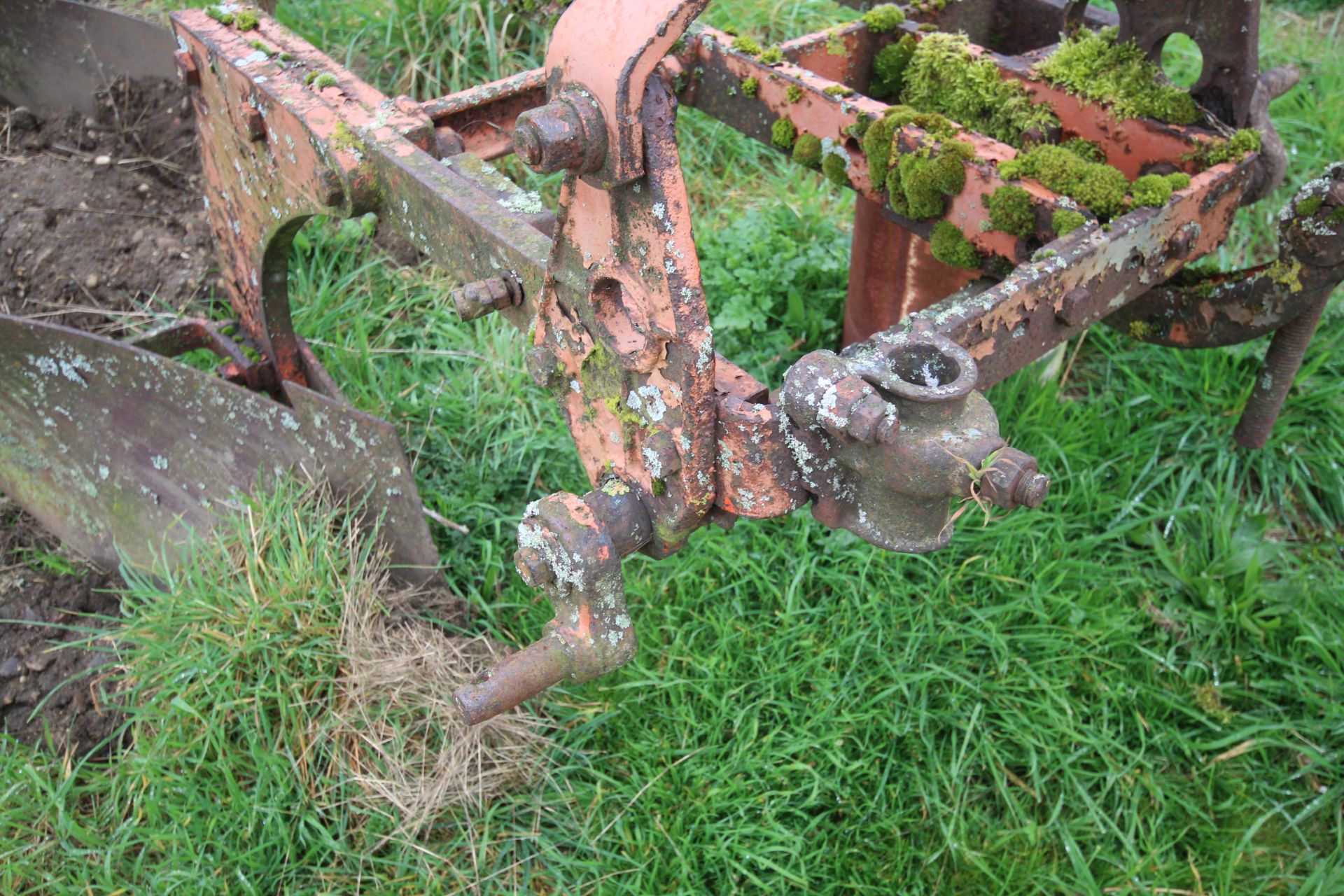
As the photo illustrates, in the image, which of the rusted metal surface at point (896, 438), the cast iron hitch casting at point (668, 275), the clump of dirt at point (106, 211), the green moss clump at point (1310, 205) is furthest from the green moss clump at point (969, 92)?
the clump of dirt at point (106, 211)

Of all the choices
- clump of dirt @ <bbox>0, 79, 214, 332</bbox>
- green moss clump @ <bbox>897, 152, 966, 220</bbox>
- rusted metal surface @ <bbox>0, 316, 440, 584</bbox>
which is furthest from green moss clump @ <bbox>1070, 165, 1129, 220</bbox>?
clump of dirt @ <bbox>0, 79, 214, 332</bbox>

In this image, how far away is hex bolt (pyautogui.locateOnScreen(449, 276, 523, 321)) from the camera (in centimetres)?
183

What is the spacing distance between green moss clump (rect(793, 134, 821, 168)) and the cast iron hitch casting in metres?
0.03

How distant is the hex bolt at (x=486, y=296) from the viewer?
72.1 inches

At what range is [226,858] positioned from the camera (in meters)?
2.26

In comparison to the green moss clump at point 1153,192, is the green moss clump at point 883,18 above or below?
above

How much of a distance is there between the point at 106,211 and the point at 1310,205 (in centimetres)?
334

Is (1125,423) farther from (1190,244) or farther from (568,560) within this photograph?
(568,560)

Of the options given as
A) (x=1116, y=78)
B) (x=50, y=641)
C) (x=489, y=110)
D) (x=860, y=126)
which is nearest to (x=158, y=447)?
(x=50, y=641)

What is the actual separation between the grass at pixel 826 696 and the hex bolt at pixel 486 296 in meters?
0.95

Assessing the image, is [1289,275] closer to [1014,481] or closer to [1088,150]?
[1088,150]

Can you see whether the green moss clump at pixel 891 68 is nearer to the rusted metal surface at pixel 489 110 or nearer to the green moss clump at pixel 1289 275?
the rusted metal surface at pixel 489 110

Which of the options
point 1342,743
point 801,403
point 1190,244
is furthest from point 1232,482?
point 801,403

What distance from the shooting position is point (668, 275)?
1407mm
